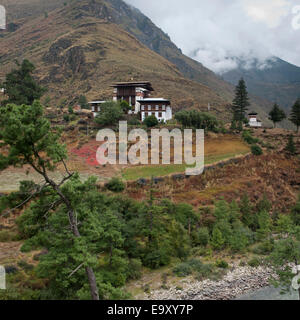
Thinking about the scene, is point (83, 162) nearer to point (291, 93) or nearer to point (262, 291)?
point (262, 291)

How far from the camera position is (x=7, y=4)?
189500 millimetres

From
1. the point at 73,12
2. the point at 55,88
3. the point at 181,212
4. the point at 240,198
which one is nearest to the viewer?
the point at 181,212

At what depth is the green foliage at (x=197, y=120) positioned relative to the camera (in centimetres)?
4144

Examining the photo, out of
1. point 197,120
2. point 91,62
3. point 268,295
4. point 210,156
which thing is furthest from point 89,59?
point 268,295

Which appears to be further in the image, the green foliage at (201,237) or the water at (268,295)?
the green foliage at (201,237)

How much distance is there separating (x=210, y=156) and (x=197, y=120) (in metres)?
10.5

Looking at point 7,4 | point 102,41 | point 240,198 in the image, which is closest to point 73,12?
point 102,41

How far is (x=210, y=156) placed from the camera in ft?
108

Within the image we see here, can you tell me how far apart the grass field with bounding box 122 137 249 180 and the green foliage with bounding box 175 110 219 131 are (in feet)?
11.8

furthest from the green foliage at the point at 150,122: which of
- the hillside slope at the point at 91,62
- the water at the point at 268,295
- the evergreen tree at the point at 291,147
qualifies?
the water at the point at 268,295

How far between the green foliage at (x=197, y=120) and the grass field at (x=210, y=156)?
141 inches

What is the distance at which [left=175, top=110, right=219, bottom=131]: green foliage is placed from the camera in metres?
41.4

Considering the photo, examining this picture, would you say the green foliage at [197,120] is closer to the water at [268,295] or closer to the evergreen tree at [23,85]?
the evergreen tree at [23,85]

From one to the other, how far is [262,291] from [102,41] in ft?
342
